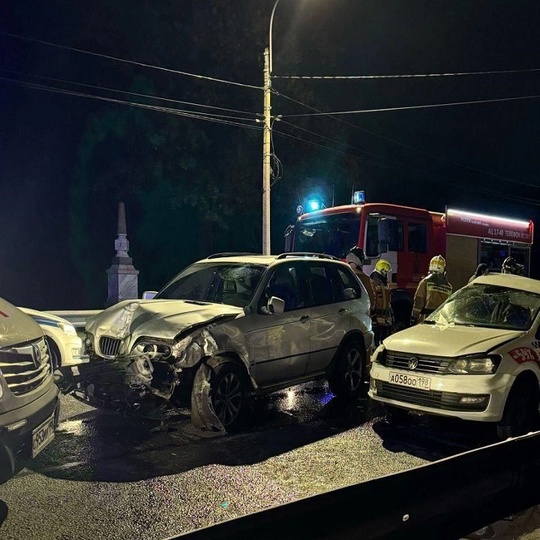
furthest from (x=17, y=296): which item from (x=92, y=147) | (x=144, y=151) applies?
(x=144, y=151)

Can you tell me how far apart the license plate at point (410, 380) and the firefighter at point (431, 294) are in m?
2.45

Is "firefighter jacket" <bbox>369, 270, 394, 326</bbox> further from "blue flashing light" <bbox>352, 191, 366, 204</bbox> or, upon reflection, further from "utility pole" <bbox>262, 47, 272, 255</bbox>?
"utility pole" <bbox>262, 47, 272, 255</bbox>

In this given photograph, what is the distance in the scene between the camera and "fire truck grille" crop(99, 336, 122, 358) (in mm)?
5570

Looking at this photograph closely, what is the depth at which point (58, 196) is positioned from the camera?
2328 cm

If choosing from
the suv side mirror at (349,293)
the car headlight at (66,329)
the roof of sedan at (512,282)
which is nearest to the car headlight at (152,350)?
the car headlight at (66,329)

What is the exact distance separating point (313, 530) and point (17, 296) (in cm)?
2339

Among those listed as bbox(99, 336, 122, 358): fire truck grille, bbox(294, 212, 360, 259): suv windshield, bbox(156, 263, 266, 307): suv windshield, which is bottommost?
bbox(99, 336, 122, 358): fire truck grille

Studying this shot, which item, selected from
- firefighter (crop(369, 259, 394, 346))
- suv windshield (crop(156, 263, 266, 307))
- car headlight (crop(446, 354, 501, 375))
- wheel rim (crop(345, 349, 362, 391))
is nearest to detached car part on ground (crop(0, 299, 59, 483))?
suv windshield (crop(156, 263, 266, 307))

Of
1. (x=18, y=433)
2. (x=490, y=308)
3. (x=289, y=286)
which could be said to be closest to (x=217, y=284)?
(x=289, y=286)

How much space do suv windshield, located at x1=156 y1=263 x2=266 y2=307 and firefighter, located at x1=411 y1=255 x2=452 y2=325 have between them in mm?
2635

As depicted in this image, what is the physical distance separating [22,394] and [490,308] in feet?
15.4

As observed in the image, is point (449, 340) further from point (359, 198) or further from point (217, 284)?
point (359, 198)

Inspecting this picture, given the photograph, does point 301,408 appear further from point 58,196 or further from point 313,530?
point 58,196

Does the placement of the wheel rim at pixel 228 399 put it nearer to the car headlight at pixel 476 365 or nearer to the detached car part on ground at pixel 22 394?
the detached car part on ground at pixel 22 394
